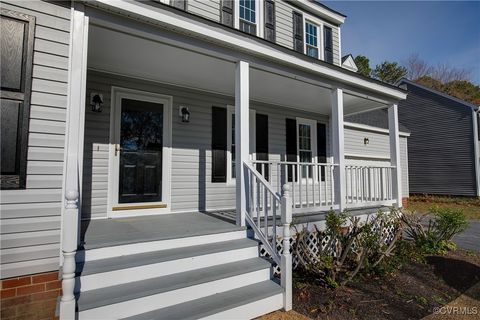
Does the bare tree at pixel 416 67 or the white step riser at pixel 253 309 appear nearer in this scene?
the white step riser at pixel 253 309

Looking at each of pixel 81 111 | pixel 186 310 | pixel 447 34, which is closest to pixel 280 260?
pixel 186 310

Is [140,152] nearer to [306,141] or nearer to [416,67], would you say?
[306,141]

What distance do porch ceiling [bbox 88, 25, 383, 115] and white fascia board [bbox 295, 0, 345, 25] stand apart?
3215 mm

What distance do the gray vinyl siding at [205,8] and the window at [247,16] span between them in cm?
61

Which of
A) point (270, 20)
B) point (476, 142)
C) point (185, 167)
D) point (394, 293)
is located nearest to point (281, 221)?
point (394, 293)

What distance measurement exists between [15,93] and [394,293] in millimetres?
4525

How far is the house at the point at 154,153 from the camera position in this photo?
252 centimetres

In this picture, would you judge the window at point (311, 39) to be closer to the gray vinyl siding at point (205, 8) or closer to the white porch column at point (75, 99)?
the gray vinyl siding at point (205, 8)

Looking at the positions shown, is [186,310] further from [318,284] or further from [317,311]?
[318,284]

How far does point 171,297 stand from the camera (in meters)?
2.62

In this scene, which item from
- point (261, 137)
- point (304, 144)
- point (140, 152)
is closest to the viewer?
point (140, 152)

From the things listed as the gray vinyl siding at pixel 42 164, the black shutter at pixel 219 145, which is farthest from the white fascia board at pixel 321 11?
the gray vinyl siding at pixel 42 164

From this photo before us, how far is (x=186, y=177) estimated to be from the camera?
5.43m

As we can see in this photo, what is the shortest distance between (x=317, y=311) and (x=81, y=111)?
314 centimetres
